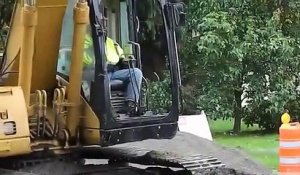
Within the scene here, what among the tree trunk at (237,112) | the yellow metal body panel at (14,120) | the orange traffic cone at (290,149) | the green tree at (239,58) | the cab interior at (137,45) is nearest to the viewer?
the yellow metal body panel at (14,120)

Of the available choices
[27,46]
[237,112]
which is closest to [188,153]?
[27,46]

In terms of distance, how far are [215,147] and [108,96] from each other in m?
1.95

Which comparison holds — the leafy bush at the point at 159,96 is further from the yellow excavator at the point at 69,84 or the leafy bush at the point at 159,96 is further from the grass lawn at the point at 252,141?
the grass lawn at the point at 252,141

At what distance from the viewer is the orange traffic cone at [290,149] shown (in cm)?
781

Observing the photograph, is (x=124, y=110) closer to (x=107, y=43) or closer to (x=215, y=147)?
(x=107, y=43)

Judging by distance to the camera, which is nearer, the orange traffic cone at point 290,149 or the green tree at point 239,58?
the orange traffic cone at point 290,149

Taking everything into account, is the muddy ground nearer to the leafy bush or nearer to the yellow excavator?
the yellow excavator

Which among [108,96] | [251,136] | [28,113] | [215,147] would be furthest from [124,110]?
[251,136]

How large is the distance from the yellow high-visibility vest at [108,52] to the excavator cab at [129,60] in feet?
0.16

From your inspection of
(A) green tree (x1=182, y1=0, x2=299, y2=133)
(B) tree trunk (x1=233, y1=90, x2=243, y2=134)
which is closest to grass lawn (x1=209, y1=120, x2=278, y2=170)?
(B) tree trunk (x1=233, y1=90, x2=243, y2=134)

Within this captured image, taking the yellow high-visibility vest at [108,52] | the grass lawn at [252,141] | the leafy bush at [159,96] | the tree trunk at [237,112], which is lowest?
the grass lawn at [252,141]

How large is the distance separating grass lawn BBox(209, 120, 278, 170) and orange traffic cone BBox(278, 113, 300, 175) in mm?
3347

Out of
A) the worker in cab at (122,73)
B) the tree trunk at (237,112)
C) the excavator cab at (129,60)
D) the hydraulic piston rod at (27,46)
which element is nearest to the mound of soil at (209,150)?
the excavator cab at (129,60)

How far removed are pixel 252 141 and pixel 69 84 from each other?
913 centimetres
